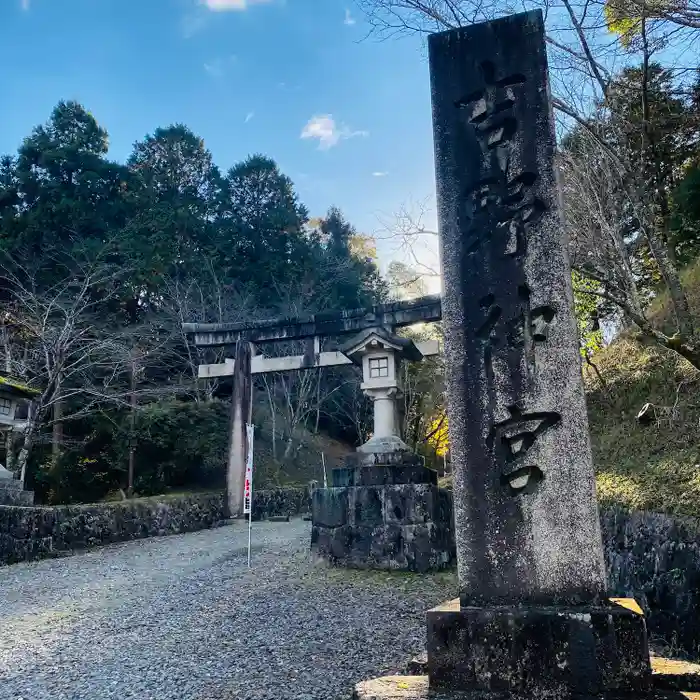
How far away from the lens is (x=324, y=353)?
1337cm

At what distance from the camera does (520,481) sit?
2.93 meters

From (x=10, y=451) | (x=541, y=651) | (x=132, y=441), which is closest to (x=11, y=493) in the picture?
(x=10, y=451)

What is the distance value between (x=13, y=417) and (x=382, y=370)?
25.0 feet

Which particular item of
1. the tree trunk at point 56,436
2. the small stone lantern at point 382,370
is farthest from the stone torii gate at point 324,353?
the tree trunk at point 56,436

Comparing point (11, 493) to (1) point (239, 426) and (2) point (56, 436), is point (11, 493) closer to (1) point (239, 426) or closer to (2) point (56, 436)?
(1) point (239, 426)

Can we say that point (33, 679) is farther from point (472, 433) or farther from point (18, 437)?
point (18, 437)

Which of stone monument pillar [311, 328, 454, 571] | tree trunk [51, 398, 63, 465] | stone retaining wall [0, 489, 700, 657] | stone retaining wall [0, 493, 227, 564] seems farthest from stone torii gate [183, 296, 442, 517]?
tree trunk [51, 398, 63, 465]

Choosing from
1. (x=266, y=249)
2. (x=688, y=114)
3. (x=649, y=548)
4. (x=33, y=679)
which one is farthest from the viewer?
(x=266, y=249)

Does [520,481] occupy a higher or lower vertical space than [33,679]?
higher

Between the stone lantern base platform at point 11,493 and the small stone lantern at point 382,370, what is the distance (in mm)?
7066

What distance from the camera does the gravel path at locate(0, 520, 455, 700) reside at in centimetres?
412

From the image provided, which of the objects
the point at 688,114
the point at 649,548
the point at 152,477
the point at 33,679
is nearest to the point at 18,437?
the point at 152,477

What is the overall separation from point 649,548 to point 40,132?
82.3 ft

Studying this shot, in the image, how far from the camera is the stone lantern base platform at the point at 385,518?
8.30 meters
